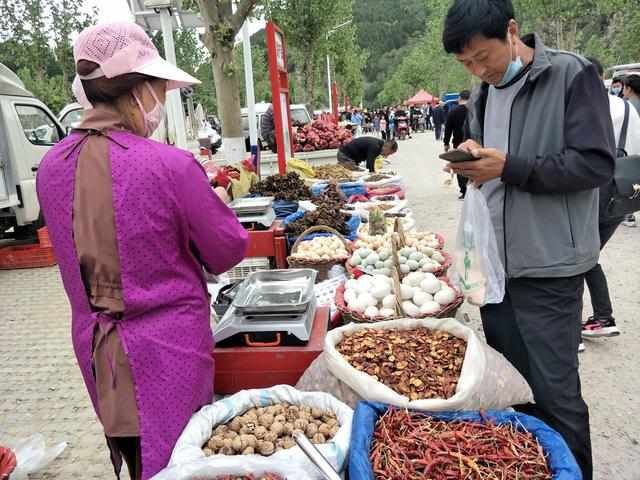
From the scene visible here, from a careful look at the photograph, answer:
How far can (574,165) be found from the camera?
1.81m

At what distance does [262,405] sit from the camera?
6.86ft

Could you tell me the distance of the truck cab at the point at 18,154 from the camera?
7934 millimetres

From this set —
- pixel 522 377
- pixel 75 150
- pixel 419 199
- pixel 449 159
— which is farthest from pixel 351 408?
pixel 419 199

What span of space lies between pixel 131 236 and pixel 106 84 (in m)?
0.52

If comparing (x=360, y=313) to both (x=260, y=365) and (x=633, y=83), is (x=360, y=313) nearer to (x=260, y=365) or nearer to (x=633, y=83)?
(x=260, y=365)

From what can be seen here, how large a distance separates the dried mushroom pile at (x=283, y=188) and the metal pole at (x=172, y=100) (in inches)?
65.5

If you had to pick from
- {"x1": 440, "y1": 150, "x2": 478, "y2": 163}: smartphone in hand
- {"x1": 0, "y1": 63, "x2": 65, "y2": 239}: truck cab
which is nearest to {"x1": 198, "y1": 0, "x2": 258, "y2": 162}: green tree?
{"x1": 0, "y1": 63, "x2": 65, "y2": 239}: truck cab

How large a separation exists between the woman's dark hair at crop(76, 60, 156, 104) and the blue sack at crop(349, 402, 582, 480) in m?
1.41

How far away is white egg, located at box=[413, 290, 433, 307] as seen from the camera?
2.94 metres

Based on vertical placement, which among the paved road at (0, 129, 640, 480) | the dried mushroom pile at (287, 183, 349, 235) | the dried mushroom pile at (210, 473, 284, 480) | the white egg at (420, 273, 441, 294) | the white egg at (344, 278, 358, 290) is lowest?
the paved road at (0, 129, 640, 480)

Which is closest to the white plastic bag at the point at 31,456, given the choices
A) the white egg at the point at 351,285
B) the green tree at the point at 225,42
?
the white egg at the point at 351,285

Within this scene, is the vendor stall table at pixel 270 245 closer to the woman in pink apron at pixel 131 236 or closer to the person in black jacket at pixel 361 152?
the woman in pink apron at pixel 131 236

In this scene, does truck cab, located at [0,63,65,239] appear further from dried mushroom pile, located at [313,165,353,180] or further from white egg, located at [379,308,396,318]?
white egg, located at [379,308,396,318]

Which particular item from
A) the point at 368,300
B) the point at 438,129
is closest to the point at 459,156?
the point at 368,300
